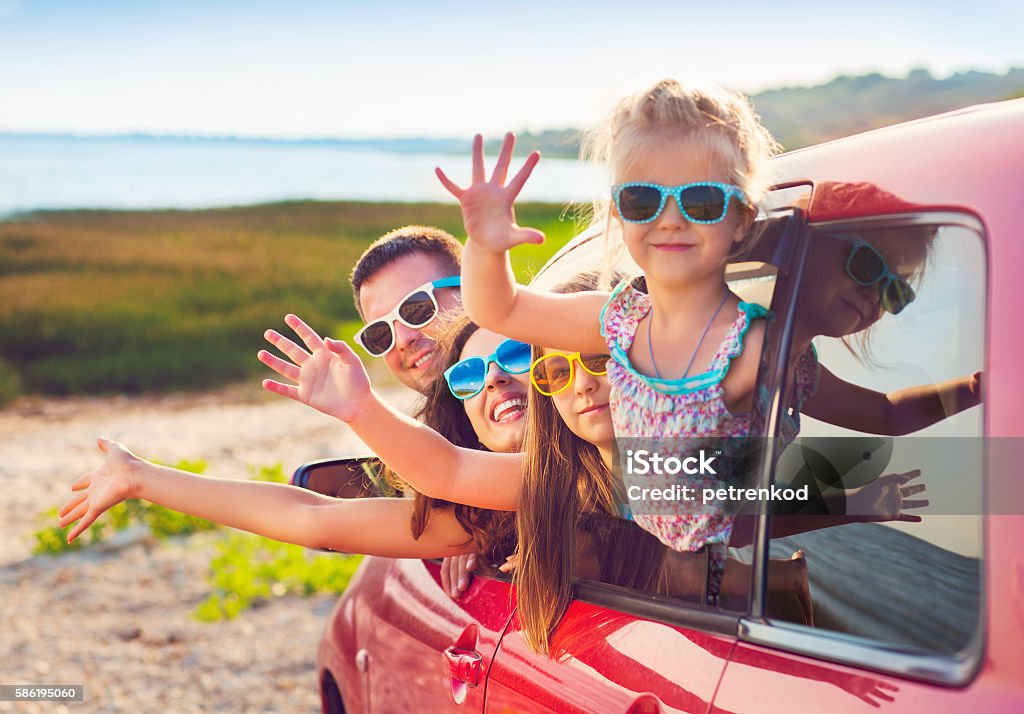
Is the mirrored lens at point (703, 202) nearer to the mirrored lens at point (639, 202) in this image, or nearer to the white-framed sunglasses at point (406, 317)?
the mirrored lens at point (639, 202)

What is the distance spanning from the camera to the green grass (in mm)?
17469

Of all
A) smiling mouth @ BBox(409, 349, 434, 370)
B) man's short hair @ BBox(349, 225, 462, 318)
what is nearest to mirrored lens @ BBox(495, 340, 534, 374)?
smiling mouth @ BBox(409, 349, 434, 370)

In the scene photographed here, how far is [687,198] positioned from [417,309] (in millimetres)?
1486

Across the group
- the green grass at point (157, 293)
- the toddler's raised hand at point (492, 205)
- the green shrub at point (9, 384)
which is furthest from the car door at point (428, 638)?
the green grass at point (157, 293)

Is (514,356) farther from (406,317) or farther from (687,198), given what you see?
(406,317)

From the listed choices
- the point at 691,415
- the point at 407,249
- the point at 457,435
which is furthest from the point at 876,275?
the point at 407,249

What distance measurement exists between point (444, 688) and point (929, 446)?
115 cm

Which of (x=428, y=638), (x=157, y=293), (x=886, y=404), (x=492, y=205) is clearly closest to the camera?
(x=886, y=404)

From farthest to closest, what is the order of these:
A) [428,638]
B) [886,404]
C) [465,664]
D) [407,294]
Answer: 1. [407,294]
2. [428,638]
3. [465,664]
4. [886,404]

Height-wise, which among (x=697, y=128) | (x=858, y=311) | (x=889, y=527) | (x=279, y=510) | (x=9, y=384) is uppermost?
(x=697, y=128)

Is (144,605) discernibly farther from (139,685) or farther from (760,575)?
(760,575)

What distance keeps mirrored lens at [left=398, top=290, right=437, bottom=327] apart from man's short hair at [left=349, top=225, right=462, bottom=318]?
26 cm

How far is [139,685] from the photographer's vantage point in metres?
5.15

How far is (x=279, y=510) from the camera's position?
2439 millimetres
